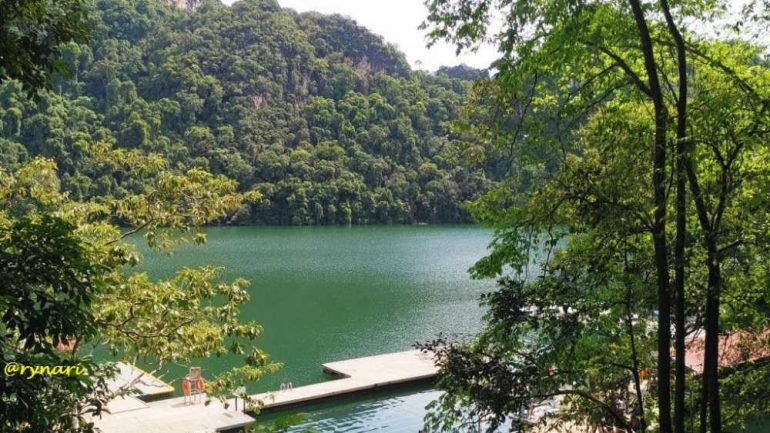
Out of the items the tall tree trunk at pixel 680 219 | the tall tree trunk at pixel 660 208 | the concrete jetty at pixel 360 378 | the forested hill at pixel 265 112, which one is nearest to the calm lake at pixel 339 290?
the concrete jetty at pixel 360 378

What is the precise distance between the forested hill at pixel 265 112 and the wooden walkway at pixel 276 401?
42.5 m

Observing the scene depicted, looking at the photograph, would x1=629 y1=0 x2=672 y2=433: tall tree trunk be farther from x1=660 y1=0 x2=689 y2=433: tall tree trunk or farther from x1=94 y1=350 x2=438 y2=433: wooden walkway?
x1=94 y1=350 x2=438 y2=433: wooden walkway

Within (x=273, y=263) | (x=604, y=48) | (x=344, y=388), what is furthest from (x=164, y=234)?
(x=273, y=263)

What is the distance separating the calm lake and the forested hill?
1324cm

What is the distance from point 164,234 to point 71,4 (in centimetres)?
408

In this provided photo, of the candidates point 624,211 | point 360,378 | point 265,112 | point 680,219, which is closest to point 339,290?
point 360,378

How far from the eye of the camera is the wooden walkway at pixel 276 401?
1132cm

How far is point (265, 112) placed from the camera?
75562 mm

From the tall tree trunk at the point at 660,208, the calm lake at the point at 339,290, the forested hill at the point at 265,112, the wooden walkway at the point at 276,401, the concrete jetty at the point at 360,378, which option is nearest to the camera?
the tall tree trunk at the point at 660,208

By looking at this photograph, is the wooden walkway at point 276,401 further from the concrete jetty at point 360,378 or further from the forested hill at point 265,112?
the forested hill at point 265,112

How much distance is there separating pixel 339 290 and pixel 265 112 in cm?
5157

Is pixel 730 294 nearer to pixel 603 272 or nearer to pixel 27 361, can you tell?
pixel 603 272

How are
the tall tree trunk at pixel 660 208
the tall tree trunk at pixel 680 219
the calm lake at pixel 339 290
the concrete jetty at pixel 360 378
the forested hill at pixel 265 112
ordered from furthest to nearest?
the forested hill at pixel 265 112 → the calm lake at pixel 339 290 → the concrete jetty at pixel 360 378 → the tall tree trunk at pixel 660 208 → the tall tree trunk at pixel 680 219

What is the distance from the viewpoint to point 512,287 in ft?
12.8
